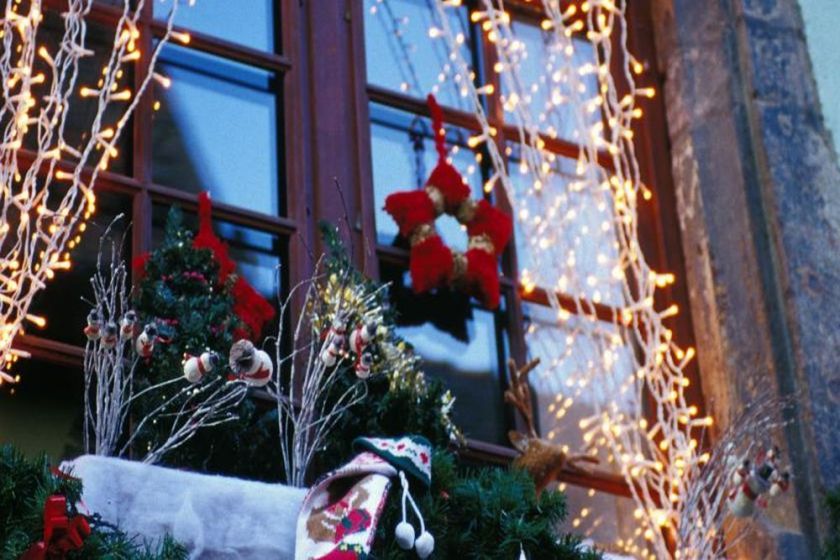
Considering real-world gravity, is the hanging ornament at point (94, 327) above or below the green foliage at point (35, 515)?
above

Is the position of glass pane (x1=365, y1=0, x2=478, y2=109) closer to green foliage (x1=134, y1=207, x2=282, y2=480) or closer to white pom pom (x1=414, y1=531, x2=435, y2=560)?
green foliage (x1=134, y1=207, x2=282, y2=480)

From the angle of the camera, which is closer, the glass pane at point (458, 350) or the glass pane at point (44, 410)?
the glass pane at point (44, 410)

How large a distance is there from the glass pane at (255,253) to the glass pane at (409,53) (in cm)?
60

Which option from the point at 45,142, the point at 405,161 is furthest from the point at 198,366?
the point at 405,161

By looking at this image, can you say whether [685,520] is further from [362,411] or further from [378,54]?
[378,54]

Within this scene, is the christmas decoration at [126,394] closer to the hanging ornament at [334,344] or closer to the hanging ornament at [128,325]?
the hanging ornament at [128,325]

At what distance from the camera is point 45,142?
12.6ft

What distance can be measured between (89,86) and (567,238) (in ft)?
3.86

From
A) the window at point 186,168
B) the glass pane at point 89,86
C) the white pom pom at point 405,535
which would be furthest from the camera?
the glass pane at point 89,86

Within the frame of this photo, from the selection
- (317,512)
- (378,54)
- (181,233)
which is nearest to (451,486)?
(317,512)

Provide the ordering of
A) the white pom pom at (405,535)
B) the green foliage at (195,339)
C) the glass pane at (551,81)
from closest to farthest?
→ 1. the white pom pom at (405,535)
2. the green foliage at (195,339)
3. the glass pane at (551,81)

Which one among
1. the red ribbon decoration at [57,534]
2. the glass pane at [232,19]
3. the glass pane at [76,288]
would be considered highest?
the glass pane at [232,19]

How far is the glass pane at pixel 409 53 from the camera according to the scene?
14.9 ft

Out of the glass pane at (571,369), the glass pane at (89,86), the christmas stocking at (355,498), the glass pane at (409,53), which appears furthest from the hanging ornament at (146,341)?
the glass pane at (409,53)
